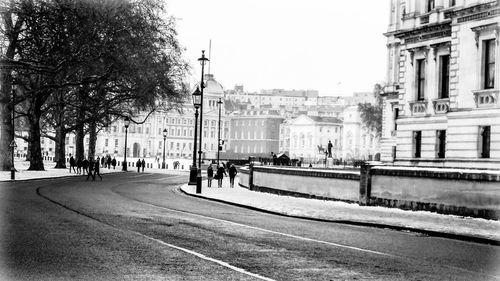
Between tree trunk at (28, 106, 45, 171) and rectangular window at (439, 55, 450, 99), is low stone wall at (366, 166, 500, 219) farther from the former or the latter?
A: tree trunk at (28, 106, 45, 171)

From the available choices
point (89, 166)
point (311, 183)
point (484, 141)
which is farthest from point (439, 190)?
point (89, 166)

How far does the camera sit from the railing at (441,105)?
41.7 m

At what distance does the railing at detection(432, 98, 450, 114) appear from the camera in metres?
41.7

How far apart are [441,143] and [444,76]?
3878 mm


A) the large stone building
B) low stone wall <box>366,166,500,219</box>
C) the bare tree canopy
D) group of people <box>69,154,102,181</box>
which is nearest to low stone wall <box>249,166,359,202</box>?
low stone wall <box>366,166,500,219</box>

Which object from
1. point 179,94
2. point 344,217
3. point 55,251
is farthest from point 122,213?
point 179,94

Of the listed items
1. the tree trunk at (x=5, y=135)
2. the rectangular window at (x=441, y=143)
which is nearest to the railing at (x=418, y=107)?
the rectangular window at (x=441, y=143)

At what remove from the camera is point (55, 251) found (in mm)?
13289

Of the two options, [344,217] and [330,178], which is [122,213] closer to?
[344,217]

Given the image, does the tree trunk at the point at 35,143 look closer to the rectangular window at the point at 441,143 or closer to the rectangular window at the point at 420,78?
the rectangular window at the point at 420,78

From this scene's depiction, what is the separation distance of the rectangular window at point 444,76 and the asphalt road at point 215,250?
2291 cm

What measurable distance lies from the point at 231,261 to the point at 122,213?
10.8 metres

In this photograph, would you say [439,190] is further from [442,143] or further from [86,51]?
[86,51]

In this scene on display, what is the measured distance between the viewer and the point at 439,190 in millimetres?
24922
